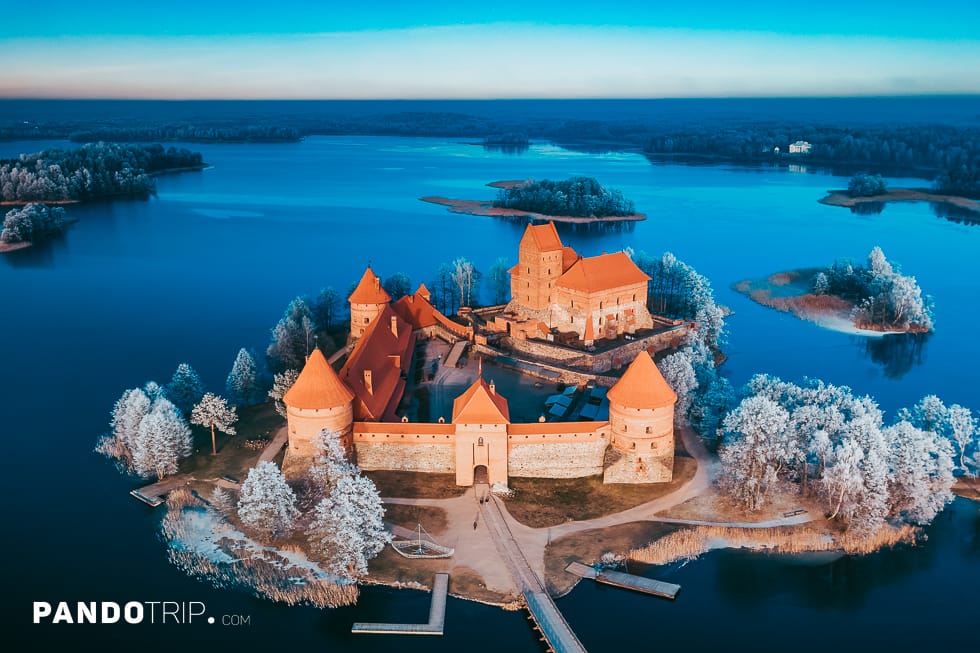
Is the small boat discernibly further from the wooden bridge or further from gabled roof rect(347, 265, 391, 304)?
gabled roof rect(347, 265, 391, 304)

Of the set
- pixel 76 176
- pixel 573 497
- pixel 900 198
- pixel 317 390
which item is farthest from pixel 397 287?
pixel 900 198

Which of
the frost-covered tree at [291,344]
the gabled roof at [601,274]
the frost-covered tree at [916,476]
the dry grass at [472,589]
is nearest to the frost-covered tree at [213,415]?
the frost-covered tree at [291,344]

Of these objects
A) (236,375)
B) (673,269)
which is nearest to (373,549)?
(236,375)

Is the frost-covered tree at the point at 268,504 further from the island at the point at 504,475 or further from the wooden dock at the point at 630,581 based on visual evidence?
the wooden dock at the point at 630,581

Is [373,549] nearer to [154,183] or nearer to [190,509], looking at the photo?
[190,509]

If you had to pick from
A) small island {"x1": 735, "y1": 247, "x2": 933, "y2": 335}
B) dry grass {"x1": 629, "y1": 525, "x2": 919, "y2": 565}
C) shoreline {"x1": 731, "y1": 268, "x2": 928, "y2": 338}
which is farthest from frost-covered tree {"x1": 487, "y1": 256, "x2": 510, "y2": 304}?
dry grass {"x1": 629, "y1": 525, "x2": 919, "y2": 565}

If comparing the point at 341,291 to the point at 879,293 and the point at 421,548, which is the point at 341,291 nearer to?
the point at 421,548
